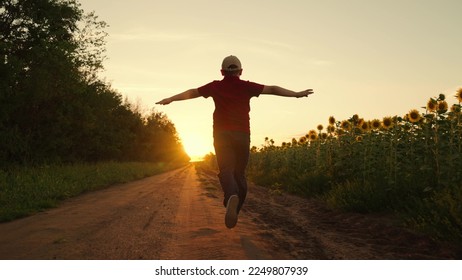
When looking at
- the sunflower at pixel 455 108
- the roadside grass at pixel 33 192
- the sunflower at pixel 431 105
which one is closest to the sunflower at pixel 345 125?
the sunflower at pixel 431 105

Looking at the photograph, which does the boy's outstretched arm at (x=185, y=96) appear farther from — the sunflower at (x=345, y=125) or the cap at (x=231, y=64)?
the sunflower at (x=345, y=125)

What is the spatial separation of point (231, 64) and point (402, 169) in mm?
5548

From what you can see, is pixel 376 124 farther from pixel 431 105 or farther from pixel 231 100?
pixel 231 100

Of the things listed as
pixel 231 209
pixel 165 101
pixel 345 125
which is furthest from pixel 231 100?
pixel 345 125

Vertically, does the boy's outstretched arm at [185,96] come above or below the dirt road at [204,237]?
above

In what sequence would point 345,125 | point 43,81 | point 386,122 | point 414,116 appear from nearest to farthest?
point 414,116
point 386,122
point 345,125
point 43,81

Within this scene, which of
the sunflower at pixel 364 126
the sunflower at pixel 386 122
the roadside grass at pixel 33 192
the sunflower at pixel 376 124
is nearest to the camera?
the roadside grass at pixel 33 192

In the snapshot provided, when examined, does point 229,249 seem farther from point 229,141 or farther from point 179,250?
point 229,141

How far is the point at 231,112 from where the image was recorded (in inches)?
210

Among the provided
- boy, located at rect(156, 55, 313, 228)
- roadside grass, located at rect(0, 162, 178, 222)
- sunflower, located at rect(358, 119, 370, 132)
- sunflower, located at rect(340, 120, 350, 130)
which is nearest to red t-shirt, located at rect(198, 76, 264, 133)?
boy, located at rect(156, 55, 313, 228)

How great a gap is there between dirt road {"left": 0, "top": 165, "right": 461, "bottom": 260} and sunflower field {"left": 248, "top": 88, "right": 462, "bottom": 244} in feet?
1.45

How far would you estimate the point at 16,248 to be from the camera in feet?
15.6

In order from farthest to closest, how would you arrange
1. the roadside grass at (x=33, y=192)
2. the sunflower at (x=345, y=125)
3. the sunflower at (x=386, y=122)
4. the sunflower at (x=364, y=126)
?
the sunflower at (x=345, y=125), the sunflower at (x=364, y=126), the sunflower at (x=386, y=122), the roadside grass at (x=33, y=192)

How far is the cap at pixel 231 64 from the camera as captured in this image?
18.0 feet
